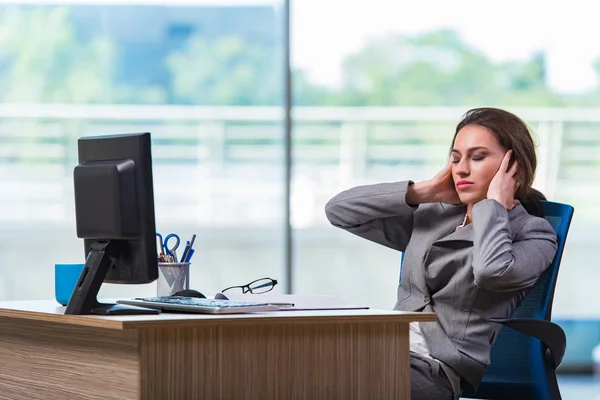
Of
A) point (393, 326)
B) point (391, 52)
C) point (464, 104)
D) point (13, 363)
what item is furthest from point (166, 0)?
point (393, 326)

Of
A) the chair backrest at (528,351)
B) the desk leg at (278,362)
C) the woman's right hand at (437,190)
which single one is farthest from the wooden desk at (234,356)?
the woman's right hand at (437,190)

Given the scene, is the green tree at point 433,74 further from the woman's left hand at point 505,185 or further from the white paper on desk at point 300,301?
the white paper on desk at point 300,301

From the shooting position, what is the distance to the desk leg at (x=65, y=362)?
191cm

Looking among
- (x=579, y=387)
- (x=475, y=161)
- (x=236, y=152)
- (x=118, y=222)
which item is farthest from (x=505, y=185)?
(x=579, y=387)

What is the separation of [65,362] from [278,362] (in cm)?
48

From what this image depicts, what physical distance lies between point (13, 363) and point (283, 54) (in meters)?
2.60

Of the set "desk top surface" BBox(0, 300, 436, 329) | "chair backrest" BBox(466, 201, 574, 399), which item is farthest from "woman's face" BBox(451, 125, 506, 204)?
"desk top surface" BBox(0, 300, 436, 329)

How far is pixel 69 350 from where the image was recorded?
209 cm

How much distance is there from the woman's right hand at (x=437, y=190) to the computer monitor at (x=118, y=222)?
88 centimetres

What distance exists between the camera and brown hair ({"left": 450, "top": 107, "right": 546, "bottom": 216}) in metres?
2.54

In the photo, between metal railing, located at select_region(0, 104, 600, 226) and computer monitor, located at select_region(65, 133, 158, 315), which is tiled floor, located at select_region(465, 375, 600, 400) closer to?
metal railing, located at select_region(0, 104, 600, 226)

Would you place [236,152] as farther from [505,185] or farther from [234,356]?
[234,356]

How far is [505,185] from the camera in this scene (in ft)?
8.14

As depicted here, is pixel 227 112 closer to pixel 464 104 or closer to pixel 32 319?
pixel 464 104
